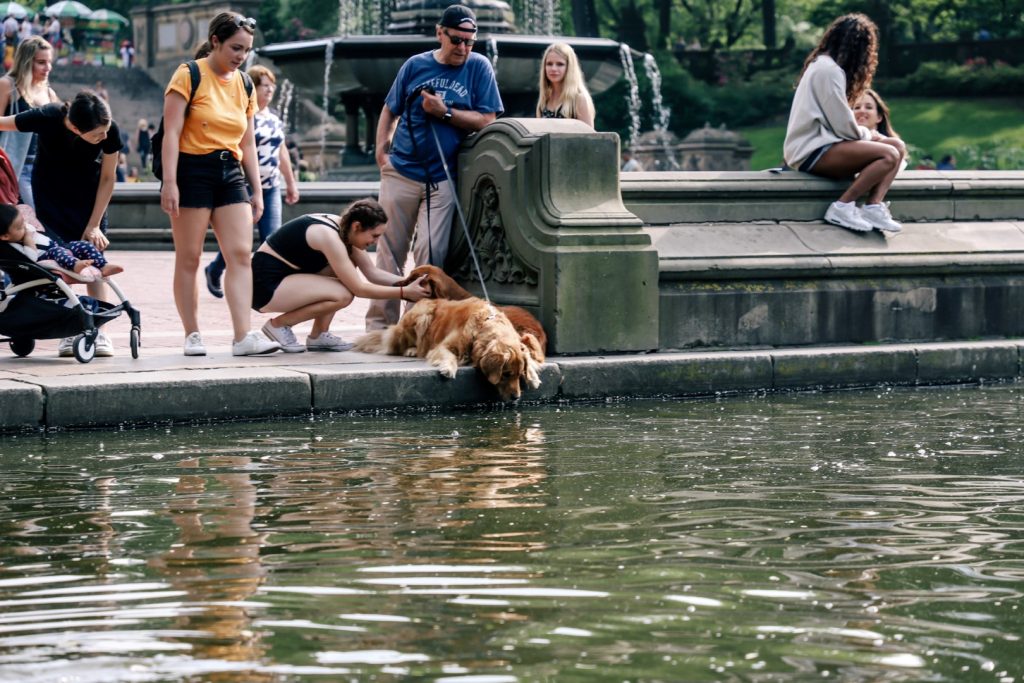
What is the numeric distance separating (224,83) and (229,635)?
5675mm

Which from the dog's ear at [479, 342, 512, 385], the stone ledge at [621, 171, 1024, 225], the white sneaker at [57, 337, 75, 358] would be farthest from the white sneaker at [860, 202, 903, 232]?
the white sneaker at [57, 337, 75, 358]

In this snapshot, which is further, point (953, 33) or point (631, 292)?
point (953, 33)

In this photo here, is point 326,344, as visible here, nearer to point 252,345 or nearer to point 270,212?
point 252,345

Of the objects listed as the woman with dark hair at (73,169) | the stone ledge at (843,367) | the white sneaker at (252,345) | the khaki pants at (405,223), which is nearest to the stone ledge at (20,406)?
the woman with dark hair at (73,169)

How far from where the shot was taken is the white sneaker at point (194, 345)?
370 inches

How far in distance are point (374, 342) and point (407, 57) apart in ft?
36.3

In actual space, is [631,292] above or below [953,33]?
below

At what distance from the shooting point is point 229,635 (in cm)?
431

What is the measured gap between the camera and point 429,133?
10492 mm

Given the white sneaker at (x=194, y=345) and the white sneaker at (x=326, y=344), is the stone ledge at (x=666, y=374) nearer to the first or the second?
the white sneaker at (x=326, y=344)

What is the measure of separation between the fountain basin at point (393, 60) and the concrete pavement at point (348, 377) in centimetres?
928

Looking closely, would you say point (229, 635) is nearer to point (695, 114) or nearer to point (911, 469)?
point (911, 469)

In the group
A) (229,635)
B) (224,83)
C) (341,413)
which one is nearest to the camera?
(229,635)

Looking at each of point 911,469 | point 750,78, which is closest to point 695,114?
point 750,78
